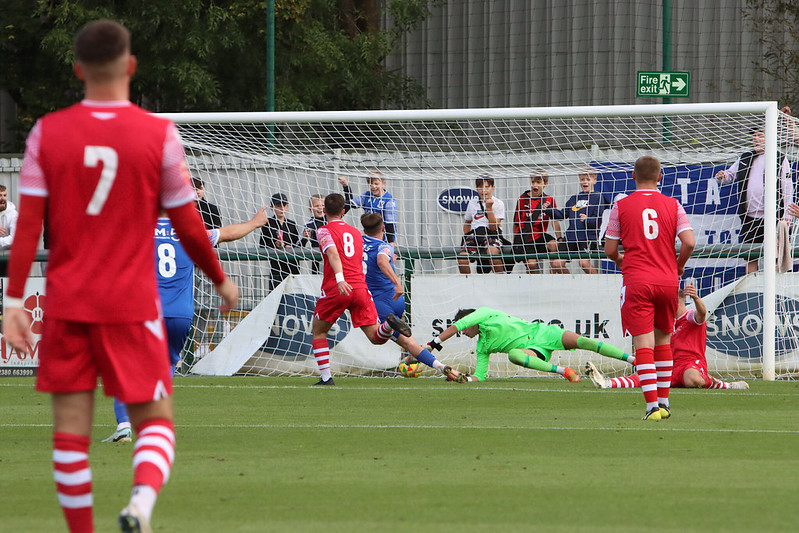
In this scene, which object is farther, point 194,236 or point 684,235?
point 684,235

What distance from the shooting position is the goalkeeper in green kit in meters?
12.0

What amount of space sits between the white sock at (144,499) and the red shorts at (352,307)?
816 centimetres

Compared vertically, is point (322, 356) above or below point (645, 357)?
below

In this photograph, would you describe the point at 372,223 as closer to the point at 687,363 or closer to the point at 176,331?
the point at 687,363

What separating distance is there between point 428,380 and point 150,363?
899 centimetres

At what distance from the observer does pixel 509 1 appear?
24578mm

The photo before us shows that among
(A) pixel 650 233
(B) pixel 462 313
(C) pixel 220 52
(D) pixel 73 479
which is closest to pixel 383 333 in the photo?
(B) pixel 462 313

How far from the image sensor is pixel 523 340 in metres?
12.1

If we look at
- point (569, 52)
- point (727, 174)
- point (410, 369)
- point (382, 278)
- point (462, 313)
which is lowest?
point (410, 369)

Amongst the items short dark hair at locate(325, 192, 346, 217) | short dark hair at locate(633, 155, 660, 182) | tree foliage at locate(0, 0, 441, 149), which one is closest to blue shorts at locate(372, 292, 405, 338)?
short dark hair at locate(325, 192, 346, 217)

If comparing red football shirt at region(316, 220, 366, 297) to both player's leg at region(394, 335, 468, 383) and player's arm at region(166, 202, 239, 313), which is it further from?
player's arm at region(166, 202, 239, 313)

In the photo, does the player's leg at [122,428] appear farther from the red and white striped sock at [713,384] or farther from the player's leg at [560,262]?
the player's leg at [560,262]

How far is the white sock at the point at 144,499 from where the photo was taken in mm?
3877

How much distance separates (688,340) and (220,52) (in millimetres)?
12341
